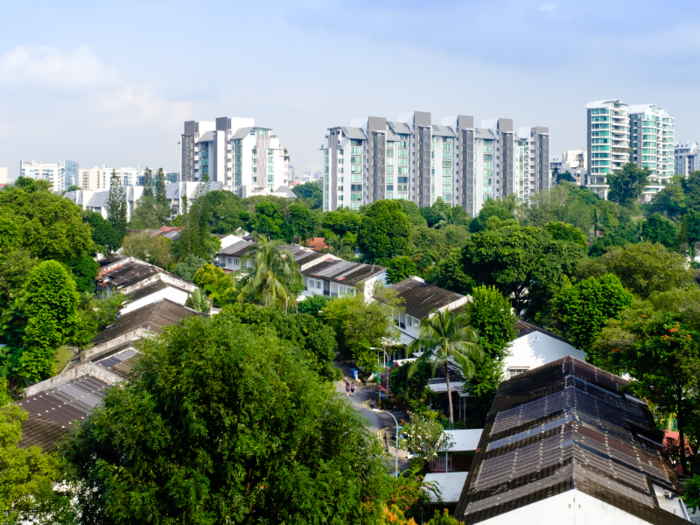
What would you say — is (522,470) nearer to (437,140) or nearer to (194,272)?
(194,272)

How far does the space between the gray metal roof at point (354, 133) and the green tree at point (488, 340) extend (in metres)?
67.1

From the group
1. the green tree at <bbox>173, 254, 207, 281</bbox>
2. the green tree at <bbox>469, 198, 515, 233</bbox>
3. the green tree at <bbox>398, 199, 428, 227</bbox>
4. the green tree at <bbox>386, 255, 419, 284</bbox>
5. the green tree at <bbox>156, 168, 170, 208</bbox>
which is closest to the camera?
the green tree at <bbox>386, 255, 419, 284</bbox>

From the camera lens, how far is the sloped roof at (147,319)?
2791 centimetres

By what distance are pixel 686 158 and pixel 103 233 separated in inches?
5179

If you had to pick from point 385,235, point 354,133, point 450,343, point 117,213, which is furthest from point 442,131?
point 450,343

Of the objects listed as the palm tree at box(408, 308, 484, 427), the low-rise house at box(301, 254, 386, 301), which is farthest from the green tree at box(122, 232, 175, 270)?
the palm tree at box(408, 308, 484, 427)

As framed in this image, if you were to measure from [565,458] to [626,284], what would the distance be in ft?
66.6

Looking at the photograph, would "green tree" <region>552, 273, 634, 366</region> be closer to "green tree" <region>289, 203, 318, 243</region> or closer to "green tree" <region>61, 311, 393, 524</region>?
"green tree" <region>61, 311, 393, 524</region>

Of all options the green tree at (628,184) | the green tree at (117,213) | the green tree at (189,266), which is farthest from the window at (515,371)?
the green tree at (628,184)

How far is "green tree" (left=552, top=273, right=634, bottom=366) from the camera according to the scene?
24.8 m

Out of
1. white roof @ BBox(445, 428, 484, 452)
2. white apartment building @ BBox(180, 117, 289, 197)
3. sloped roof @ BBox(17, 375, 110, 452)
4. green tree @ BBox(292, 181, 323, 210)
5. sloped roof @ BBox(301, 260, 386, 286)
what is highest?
white apartment building @ BBox(180, 117, 289, 197)

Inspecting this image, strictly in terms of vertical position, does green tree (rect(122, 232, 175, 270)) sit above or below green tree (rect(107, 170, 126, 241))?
below

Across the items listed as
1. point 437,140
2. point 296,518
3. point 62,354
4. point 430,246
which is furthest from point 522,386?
point 437,140

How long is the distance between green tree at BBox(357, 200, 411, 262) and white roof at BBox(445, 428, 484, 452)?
34856 millimetres
